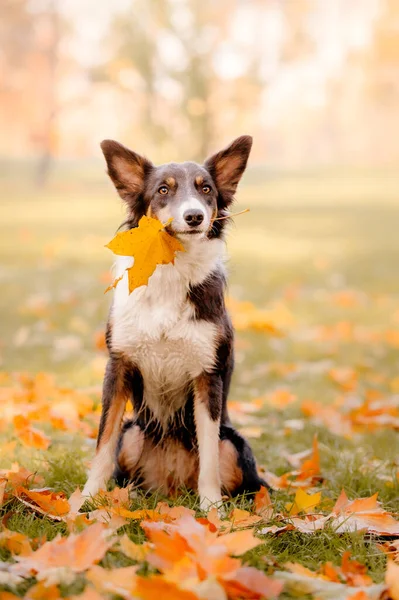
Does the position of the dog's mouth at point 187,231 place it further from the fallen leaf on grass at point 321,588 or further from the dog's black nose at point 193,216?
the fallen leaf on grass at point 321,588

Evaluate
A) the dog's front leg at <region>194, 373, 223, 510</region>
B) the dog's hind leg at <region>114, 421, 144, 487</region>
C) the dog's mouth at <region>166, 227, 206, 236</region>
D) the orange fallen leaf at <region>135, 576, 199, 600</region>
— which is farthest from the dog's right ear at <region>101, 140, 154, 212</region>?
the orange fallen leaf at <region>135, 576, 199, 600</region>

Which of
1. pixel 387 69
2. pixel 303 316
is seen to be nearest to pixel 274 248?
pixel 303 316

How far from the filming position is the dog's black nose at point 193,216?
132 inches

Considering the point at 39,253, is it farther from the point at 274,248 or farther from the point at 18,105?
the point at 18,105

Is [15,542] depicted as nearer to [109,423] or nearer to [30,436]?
[109,423]

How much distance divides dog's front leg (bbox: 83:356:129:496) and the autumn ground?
16cm

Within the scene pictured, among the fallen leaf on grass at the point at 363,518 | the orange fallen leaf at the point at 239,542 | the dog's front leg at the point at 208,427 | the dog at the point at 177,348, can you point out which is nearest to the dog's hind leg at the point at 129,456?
the dog at the point at 177,348

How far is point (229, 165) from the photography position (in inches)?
150

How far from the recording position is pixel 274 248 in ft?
51.8

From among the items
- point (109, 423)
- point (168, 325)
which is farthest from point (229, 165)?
point (109, 423)

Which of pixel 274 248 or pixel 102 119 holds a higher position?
pixel 102 119

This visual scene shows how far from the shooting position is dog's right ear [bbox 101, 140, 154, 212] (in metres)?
3.62

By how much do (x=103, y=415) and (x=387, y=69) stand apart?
105ft

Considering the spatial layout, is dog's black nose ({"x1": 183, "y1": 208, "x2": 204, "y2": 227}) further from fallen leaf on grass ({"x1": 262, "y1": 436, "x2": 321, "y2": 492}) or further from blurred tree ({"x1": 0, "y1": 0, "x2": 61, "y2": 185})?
blurred tree ({"x1": 0, "y1": 0, "x2": 61, "y2": 185})
